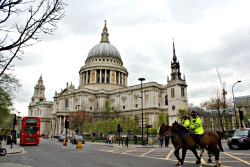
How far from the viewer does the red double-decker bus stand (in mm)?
30016

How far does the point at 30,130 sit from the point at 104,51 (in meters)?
76.1

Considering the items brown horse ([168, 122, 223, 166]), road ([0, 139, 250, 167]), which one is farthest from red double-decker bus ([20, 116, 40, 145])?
brown horse ([168, 122, 223, 166])

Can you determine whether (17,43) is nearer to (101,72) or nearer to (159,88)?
(159,88)

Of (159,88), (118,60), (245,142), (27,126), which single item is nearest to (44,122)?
(118,60)

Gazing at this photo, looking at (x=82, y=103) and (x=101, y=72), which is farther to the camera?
(x=101, y=72)

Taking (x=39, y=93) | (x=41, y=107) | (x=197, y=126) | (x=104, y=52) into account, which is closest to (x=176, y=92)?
(x=104, y=52)

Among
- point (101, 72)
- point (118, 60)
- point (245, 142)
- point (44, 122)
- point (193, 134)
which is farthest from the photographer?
point (44, 122)

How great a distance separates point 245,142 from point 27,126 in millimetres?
26380

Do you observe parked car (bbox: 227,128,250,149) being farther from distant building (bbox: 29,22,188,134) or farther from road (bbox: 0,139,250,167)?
distant building (bbox: 29,22,188,134)

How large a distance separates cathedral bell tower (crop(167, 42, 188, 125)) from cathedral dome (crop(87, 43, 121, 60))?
44838 millimetres

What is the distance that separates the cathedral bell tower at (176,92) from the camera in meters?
61.2

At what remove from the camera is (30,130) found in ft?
99.2

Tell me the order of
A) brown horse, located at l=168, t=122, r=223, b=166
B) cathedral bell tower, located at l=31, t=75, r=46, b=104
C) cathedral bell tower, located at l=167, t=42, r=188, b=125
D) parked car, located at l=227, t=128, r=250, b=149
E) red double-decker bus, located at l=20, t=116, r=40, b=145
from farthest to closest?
→ cathedral bell tower, located at l=31, t=75, r=46, b=104, cathedral bell tower, located at l=167, t=42, r=188, b=125, red double-decker bus, located at l=20, t=116, r=40, b=145, parked car, located at l=227, t=128, r=250, b=149, brown horse, located at l=168, t=122, r=223, b=166

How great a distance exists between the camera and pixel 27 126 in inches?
1180
